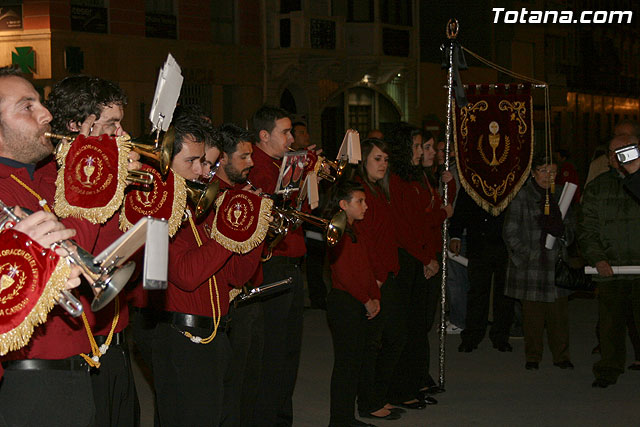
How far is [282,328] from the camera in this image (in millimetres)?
6527

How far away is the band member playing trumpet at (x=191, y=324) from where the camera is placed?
461 centimetres

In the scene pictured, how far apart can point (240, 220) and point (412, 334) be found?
334 centimetres

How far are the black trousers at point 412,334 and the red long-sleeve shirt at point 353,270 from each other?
34.5 inches

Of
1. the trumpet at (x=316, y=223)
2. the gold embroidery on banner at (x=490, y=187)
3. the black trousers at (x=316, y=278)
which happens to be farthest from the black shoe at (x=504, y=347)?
the trumpet at (x=316, y=223)

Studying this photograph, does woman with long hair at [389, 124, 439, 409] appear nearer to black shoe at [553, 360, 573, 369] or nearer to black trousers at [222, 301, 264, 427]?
black trousers at [222, 301, 264, 427]

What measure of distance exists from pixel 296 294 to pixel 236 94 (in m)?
16.9

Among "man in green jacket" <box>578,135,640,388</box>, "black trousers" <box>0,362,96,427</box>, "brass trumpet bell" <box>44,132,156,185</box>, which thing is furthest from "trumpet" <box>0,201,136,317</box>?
"man in green jacket" <box>578,135,640,388</box>

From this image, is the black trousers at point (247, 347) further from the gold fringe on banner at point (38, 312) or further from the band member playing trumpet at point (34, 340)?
the gold fringe on banner at point (38, 312)

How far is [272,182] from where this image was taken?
6965mm

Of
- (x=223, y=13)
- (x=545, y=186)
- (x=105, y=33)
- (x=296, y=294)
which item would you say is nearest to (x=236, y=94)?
(x=223, y=13)

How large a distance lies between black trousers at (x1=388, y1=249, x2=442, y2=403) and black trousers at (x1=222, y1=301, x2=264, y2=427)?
196cm

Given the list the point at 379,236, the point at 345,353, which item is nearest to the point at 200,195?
the point at 345,353

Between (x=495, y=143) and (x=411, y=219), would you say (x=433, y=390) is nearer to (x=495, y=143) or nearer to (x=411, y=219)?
(x=411, y=219)

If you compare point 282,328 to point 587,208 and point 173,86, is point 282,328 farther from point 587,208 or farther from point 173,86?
point 587,208
